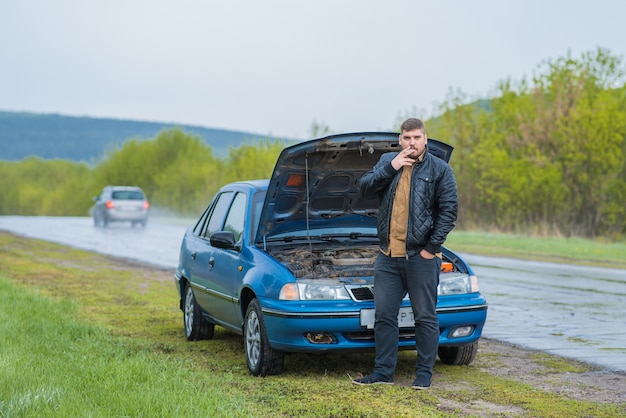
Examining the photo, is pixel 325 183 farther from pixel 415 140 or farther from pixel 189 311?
pixel 189 311

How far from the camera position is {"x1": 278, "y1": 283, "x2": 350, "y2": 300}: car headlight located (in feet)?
24.2

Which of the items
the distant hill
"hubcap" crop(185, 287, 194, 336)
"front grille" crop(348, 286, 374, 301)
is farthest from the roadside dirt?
the distant hill

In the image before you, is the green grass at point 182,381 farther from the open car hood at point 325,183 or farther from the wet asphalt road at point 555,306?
the open car hood at point 325,183

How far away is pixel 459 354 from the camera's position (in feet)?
26.7

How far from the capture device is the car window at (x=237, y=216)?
28.8 feet

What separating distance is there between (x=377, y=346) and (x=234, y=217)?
2.44m

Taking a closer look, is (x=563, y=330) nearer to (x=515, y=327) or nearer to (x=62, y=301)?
(x=515, y=327)

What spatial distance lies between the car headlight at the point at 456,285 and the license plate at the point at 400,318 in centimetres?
34

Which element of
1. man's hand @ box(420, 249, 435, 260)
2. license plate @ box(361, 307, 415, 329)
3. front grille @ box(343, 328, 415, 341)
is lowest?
front grille @ box(343, 328, 415, 341)

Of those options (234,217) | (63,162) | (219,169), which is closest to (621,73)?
(234,217)

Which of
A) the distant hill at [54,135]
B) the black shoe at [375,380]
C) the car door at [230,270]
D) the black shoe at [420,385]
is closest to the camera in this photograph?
the black shoe at [420,385]

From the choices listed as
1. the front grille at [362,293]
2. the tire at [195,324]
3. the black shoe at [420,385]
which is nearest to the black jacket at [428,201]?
the front grille at [362,293]

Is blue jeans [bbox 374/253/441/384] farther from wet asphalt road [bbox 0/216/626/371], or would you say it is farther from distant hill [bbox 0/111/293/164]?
distant hill [bbox 0/111/293/164]

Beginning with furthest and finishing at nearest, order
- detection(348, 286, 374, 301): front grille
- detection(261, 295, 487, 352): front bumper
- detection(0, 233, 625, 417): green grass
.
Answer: detection(348, 286, 374, 301): front grille
detection(261, 295, 487, 352): front bumper
detection(0, 233, 625, 417): green grass
